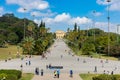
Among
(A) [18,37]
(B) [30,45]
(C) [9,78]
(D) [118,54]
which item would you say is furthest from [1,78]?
(A) [18,37]

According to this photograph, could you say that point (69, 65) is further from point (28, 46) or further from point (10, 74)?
point (28, 46)

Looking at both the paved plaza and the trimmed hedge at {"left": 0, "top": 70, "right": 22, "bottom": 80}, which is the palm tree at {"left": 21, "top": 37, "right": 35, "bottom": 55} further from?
the trimmed hedge at {"left": 0, "top": 70, "right": 22, "bottom": 80}

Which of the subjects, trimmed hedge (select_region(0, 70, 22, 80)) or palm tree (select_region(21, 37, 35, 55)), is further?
palm tree (select_region(21, 37, 35, 55))

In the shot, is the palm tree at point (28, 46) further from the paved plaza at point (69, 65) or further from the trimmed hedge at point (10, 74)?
the trimmed hedge at point (10, 74)

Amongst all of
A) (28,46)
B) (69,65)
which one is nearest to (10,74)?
(69,65)

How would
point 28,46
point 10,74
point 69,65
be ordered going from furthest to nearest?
point 28,46 < point 69,65 < point 10,74

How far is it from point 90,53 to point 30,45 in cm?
2172

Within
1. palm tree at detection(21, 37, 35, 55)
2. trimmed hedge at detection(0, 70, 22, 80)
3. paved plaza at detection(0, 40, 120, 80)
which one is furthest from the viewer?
palm tree at detection(21, 37, 35, 55)

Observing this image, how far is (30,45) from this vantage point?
103062 mm

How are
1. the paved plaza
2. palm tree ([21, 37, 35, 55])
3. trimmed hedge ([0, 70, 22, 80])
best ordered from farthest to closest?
palm tree ([21, 37, 35, 55])
the paved plaza
trimmed hedge ([0, 70, 22, 80])

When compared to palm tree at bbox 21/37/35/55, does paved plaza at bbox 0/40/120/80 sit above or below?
below

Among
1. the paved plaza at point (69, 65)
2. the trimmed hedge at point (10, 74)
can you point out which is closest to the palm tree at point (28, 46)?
the paved plaza at point (69, 65)

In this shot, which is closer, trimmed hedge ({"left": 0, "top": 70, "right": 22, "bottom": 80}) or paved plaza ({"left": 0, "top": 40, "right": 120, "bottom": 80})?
trimmed hedge ({"left": 0, "top": 70, "right": 22, "bottom": 80})

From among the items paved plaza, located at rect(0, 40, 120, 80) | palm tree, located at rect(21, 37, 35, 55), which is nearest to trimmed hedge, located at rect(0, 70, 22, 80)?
paved plaza, located at rect(0, 40, 120, 80)
